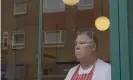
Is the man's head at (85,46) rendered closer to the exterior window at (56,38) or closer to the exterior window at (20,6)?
the exterior window at (56,38)

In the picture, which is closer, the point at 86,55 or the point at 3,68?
the point at 86,55

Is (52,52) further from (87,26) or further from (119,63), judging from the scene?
(119,63)

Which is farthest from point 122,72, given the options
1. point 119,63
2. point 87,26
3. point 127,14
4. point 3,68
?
point 3,68

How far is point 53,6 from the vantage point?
3.15 m

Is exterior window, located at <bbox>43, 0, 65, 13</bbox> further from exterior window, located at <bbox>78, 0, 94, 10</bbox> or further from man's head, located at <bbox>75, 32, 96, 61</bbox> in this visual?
man's head, located at <bbox>75, 32, 96, 61</bbox>

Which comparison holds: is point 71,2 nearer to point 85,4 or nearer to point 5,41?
point 85,4

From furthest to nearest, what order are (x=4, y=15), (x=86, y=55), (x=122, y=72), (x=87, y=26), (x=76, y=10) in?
(x=4, y=15), (x=76, y=10), (x=87, y=26), (x=86, y=55), (x=122, y=72)

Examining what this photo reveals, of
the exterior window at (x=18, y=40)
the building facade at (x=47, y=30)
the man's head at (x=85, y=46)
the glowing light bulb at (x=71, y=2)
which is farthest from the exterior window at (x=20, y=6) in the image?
the man's head at (x=85, y=46)

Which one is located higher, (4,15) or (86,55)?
(4,15)

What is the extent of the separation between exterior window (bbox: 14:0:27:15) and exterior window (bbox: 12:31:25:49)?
228 mm

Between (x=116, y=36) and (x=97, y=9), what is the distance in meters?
0.90

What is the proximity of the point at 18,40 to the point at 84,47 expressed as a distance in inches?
53.4

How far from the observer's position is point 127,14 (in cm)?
193

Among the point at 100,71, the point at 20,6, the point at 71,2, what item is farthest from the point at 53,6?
the point at 100,71
